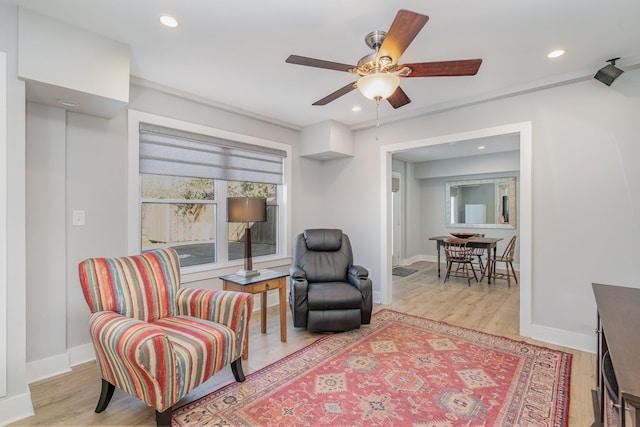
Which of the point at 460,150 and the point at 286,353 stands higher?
the point at 460,150

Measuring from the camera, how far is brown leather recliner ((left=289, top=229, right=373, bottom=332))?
2985 millimetres

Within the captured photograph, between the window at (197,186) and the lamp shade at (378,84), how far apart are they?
2.09 meters

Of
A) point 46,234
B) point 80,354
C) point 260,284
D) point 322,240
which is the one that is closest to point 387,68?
point 260,284

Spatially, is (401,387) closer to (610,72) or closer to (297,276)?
(297,276)

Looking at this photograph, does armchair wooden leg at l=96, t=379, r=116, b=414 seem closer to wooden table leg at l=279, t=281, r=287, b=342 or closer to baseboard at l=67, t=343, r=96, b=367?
baseboard at l=67, t=343, r=96, b=367

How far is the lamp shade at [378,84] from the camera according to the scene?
1861 mm

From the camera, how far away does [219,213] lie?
355 centimetres

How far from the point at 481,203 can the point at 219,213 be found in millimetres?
5869

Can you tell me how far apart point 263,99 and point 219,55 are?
0.93m

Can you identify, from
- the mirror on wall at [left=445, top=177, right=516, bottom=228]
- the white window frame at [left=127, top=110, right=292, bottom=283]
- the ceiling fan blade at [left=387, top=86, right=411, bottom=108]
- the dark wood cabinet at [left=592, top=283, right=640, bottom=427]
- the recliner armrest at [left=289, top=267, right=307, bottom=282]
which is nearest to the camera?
the dark wood cabinet at [left=592, top=283, right=640, bottom=427]

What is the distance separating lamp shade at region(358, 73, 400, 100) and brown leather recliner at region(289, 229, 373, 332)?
74.8 inches

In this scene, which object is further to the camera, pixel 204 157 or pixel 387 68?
pixel 204 157

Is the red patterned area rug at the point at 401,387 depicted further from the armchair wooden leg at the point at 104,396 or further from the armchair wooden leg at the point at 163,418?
the armchair wooden leg at the point at 104,396

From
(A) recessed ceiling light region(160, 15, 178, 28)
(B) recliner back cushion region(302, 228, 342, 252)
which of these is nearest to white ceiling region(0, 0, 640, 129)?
(A) recessed ceiling light region(160, 15, 178, 28)
